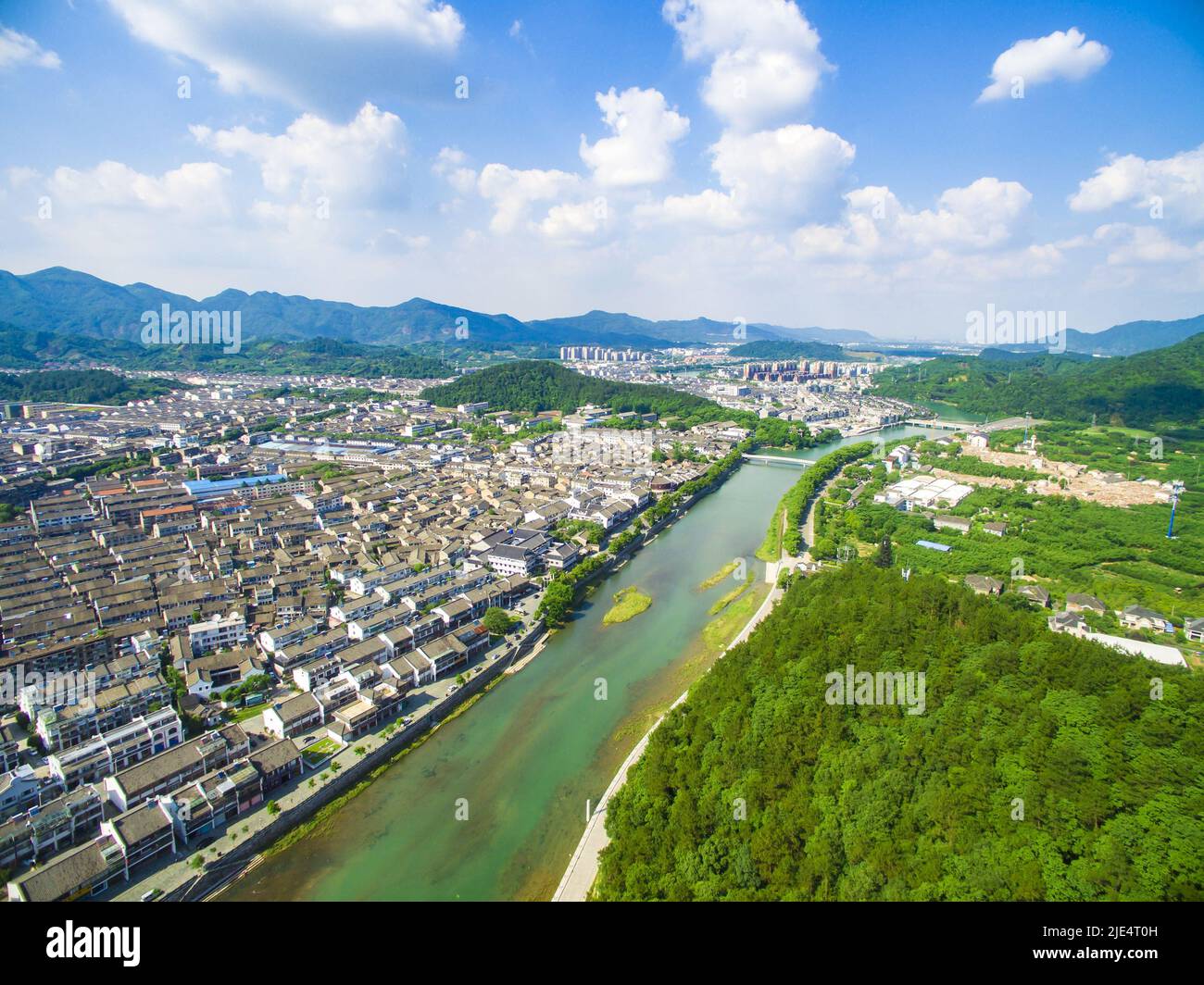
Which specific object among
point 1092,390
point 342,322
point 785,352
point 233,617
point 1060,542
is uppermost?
point 342,322

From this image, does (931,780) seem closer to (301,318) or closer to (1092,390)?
(1092,390)

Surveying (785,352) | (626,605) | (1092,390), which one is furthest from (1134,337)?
(626,605)

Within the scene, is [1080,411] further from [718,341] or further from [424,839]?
[718,341]

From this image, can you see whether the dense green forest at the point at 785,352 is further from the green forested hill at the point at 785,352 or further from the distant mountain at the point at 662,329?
the distant mountain at the point at 662,329

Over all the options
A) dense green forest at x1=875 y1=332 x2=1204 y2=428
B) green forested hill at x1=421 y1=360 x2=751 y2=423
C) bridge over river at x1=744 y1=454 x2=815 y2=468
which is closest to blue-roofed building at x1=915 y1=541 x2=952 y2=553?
bridge over river at x1=744 y1=454 x2=815 y2=468

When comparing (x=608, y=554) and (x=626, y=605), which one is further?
(x=608, y=554)

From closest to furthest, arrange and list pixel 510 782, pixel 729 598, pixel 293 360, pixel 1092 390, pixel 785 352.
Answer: pixel 510 782, pixel 729 598, pixel 1092 390, pixel 293 360, pixel 785 352

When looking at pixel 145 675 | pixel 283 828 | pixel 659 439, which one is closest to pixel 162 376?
pixel 659 439

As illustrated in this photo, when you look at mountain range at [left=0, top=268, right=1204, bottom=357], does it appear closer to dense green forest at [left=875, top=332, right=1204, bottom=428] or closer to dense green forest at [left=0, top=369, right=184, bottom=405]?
dense green forest at [left=0, top=369, right=184, bottom=405]
